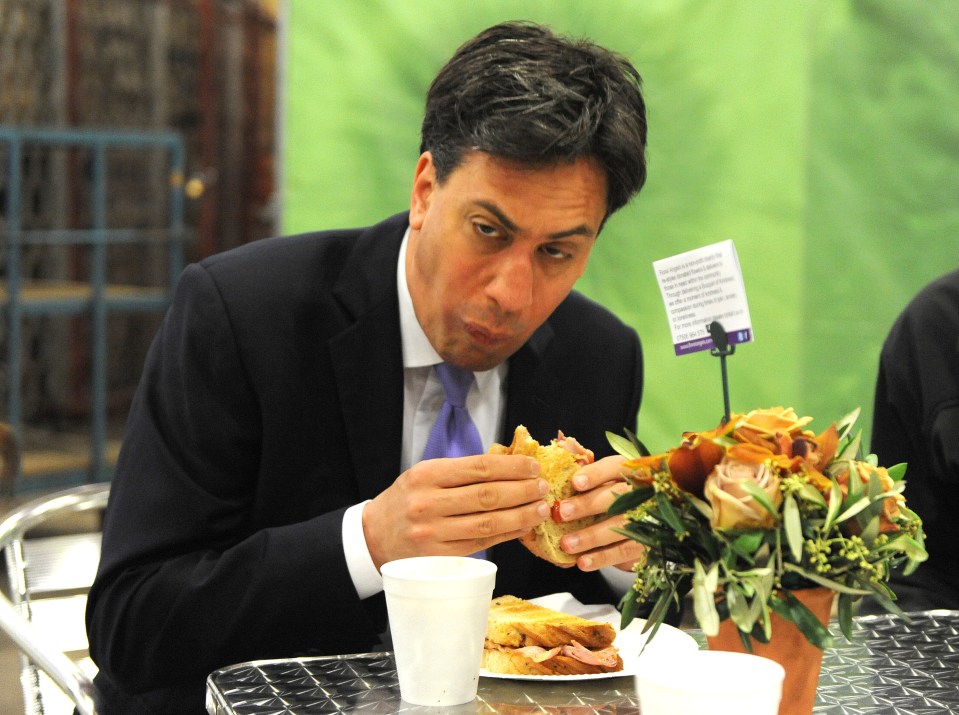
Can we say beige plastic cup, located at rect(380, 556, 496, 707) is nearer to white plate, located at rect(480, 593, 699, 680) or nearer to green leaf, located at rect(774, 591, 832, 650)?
white plate, located at rect(480, 593, 699, 680)

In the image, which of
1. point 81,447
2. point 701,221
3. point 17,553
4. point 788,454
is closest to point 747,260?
point 701,221

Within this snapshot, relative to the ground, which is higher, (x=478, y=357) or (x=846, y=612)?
(x=478, y=357)

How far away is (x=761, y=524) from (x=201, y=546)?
86 centimetres

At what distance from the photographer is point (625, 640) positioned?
135 cm

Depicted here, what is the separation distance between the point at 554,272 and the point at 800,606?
71cm

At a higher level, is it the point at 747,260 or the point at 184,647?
the point at 747,260

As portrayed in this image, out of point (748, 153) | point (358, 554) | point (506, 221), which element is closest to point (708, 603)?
point (358, 554)

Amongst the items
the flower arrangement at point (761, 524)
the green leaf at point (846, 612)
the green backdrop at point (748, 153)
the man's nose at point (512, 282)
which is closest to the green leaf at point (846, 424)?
the flower arrangement at point (761, 524)

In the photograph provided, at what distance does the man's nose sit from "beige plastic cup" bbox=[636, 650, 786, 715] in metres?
0.71

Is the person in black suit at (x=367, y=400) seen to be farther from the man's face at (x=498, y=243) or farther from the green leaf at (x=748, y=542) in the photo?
the green leaf at (x=748, y=542)

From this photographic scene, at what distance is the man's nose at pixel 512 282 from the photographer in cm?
155

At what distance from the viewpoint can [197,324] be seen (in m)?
1.69

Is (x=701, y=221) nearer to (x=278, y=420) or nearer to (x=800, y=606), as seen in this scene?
(x=278, y=420)

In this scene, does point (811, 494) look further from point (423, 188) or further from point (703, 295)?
point (423, 188)
